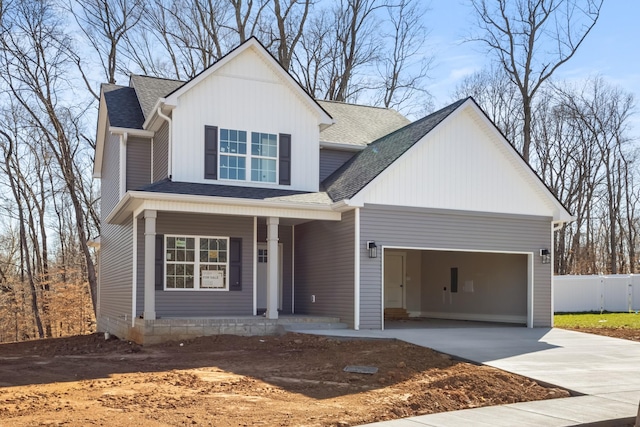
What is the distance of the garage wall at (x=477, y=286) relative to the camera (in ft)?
61.3

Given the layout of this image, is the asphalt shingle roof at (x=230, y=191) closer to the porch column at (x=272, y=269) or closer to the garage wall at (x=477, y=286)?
the porch column at (x=272, y=269)

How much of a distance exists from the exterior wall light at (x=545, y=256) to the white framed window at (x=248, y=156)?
721cm

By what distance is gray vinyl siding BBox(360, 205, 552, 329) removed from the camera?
15.7 meters

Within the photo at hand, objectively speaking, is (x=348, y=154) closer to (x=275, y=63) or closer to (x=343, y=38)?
(x=275, y=63)

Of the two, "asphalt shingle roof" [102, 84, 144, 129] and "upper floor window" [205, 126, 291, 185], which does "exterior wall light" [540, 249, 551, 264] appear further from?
"asphalt shingle roof" [102, 84, 144, 129]

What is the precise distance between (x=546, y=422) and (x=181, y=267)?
10.7 m

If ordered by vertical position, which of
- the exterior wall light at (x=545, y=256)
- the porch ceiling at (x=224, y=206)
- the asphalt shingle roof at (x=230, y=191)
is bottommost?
the exterior wall light at (x=545, y=256)

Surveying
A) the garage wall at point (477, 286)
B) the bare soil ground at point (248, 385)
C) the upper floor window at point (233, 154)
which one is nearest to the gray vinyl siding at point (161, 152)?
the upper floor window at point (233, 154)

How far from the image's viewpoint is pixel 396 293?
22250 millimetres

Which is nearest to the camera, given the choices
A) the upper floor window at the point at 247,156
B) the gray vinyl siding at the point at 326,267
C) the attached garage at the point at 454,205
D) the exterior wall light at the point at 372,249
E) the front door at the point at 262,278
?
the exterior wall light at the point at 372,249

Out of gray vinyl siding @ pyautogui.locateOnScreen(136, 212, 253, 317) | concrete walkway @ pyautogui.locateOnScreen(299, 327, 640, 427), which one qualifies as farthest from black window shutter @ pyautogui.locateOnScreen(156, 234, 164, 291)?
concrete walkway @ pyautogui.locateOnScreen(299, 327, 640, 427)

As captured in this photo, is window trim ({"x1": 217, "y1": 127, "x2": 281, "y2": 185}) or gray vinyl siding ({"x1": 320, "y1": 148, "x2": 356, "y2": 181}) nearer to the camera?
window trim ({"x1": 217, "y1": 127, "x2": 281, "y2": 185})

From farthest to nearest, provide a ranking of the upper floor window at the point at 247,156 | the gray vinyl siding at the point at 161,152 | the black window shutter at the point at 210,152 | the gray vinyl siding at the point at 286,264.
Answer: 1. the gray vinyl siding at the point at 286,264
2. the gray vinyl siding at the point at 161,152
3. the upper floor window at the point at 247,156
4. the black window shutter at the point at 210,152

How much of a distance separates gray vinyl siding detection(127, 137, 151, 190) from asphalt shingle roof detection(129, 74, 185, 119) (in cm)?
79
